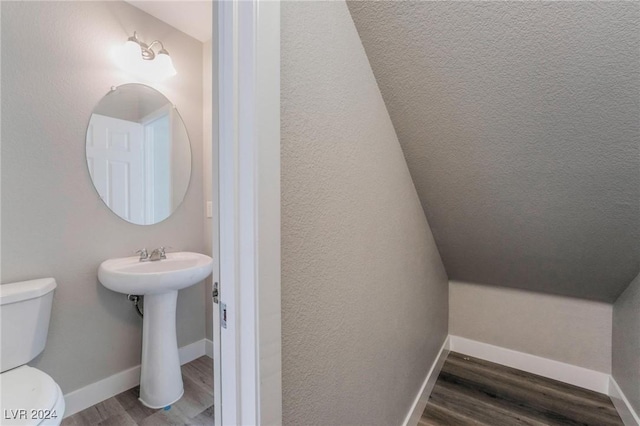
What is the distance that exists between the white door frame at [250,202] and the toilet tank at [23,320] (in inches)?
50.0

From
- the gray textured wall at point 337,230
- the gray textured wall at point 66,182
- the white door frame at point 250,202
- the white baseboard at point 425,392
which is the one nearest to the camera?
the white door frame at point 250,202

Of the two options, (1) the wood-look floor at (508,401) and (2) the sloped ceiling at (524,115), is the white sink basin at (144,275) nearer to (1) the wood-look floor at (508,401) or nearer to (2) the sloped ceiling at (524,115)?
(2) the sloped ceiling at (524,115)

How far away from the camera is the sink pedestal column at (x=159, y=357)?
5.27 feet

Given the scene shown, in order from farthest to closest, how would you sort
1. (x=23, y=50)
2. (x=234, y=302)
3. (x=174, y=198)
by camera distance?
1. (x=174, y=198)
2. (x=23, y=50)
3. (x=234, y=302)

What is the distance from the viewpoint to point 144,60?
5.73 ft

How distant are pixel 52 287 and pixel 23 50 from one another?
Result: 1.16 m

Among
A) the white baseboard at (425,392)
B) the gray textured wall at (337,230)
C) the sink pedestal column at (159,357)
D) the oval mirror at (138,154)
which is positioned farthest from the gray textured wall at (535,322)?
the oval mirror at (138,154)

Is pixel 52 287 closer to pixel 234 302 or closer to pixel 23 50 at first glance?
pixel 23 50

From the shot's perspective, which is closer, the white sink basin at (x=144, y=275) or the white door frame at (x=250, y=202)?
the white door frame at (x=250, y=202)

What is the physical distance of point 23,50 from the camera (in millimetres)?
1371

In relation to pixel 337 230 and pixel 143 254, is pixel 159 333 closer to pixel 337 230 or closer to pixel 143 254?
pixel 143 254

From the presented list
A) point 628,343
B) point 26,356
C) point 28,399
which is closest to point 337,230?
point 28,399

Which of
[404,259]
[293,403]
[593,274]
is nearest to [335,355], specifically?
[293,403]

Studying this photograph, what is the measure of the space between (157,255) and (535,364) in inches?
107
